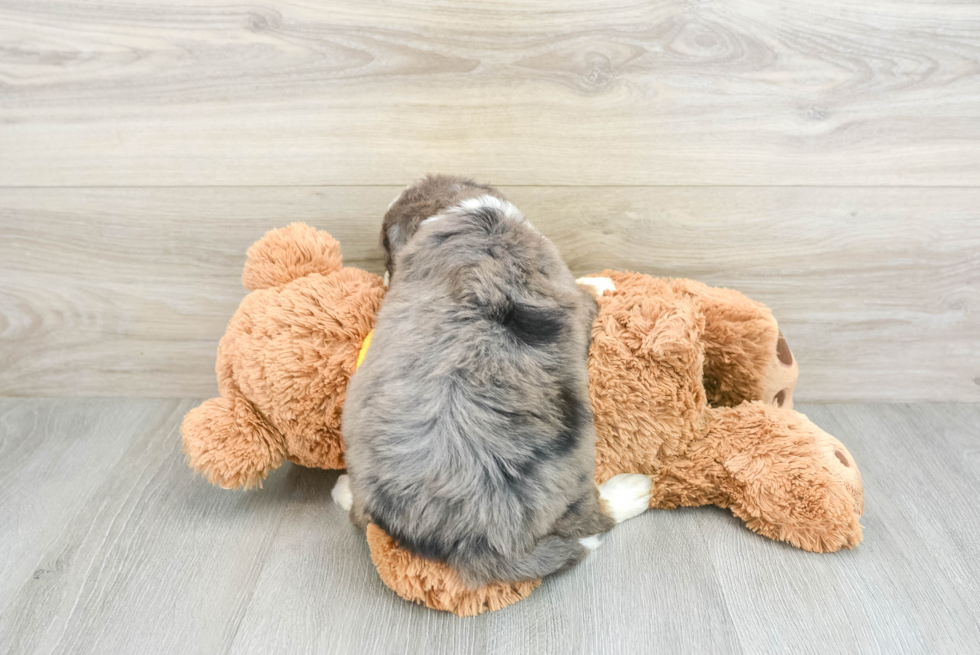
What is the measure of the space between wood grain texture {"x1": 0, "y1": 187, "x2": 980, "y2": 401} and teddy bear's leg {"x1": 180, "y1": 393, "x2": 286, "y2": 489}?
0.28 m

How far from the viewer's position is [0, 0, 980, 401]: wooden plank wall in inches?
35.7

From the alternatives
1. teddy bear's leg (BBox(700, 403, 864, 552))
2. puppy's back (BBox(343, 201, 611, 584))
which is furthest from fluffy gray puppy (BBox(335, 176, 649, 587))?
teddy bear's leg (BBox(700, 403, 864, 552))

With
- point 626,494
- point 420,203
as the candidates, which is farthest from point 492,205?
point 626,494

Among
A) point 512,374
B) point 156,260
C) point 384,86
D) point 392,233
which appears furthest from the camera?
point 156,260

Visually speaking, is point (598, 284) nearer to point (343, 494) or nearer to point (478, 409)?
point (478, 409)

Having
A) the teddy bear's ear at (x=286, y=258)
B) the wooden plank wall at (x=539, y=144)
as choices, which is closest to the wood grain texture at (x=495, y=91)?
the wooden plank wall at (x=539, y=144)

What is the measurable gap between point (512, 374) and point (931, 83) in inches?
30.0

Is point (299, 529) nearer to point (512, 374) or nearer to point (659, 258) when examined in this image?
point (512, 374)

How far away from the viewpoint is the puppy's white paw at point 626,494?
2.79 feet

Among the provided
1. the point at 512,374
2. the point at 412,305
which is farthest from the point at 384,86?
the point at 512,374

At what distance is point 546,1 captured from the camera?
0.89 metres

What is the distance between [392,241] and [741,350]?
1.61 ft

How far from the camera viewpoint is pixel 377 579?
2.56ft

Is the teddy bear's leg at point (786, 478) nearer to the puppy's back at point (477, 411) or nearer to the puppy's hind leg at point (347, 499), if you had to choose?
the puppy's back at point (477, 411)
